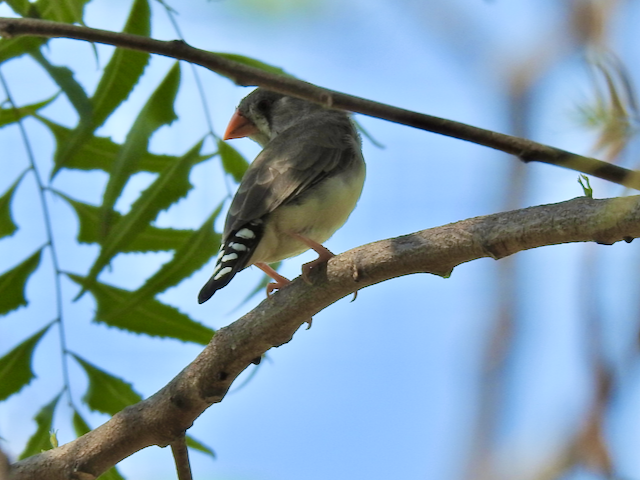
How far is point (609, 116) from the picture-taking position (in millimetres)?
1097

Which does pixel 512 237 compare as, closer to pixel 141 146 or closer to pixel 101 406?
pixel 141 146

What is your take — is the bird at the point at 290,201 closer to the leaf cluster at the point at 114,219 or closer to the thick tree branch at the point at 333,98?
the leaf cluster at the point at 114,219

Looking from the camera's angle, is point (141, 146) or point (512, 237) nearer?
point (512, 237)

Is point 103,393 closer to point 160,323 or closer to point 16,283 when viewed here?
point 160,323

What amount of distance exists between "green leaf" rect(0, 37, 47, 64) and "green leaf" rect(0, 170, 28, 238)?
0.58m

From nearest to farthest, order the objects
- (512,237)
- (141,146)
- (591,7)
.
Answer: (591,7) → (512,237) → (141,146)

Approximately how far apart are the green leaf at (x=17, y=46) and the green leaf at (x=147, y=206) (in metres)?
0.73

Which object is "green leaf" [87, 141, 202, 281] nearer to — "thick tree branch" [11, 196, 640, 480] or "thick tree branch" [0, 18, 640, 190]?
"thick tree branch" [11, 196, 640, 480]

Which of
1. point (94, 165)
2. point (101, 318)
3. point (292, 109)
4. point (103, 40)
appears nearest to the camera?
point (103, 40)

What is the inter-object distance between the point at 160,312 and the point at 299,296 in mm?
1017

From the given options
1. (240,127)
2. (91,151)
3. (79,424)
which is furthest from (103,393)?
(240,127)

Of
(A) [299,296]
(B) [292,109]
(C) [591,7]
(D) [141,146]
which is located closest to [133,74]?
(D) [141,146]

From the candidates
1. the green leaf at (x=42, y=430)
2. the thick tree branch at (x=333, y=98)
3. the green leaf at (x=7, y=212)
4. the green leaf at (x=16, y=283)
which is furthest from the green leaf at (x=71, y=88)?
the green leaf at (x=42, y=430)

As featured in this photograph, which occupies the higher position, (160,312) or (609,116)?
(160,312)
